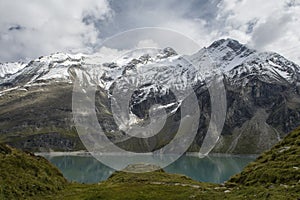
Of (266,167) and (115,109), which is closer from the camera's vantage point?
(266,167)

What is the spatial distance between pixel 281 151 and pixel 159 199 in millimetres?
17673

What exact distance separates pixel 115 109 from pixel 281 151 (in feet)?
69.4

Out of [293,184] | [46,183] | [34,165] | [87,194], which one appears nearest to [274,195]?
[293,184]

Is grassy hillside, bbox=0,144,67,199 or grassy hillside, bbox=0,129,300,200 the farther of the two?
grassy hillside, bbox=0,144,67,199

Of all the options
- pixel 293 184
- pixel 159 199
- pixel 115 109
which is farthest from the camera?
pixel 115 109

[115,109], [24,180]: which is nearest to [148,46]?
[115,109]

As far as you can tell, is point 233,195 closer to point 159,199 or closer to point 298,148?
point 159,199

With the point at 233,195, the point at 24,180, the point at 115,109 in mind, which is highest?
the point at 115,109

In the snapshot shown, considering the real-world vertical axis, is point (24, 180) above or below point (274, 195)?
above

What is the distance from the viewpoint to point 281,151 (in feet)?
138

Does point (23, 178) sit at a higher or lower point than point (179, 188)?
higher

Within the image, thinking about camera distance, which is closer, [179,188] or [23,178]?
[23,178]

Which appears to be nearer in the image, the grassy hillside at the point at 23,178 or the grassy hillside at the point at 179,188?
the grassy hillside at the point at 179,188

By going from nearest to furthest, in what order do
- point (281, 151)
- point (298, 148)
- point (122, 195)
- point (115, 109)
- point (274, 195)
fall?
1. point (274, 195)
2. point (122, 195)
3. point (298, 148)
4. point (281, 151)
5. point (115, 109)
